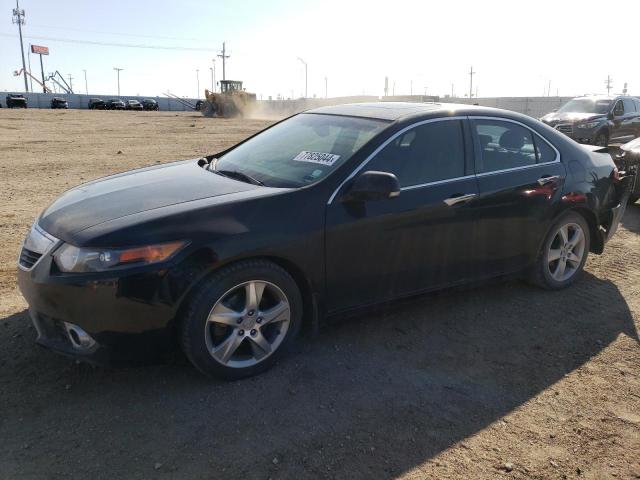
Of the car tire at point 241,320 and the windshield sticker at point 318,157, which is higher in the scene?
the windshield sticker at point 318,157

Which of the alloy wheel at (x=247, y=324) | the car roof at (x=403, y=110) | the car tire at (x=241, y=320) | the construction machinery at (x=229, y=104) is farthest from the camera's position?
the construction machinery at (x=229, y=104)

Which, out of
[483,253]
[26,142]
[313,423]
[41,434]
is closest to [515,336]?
[483,253]

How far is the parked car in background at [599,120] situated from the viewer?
14062mm

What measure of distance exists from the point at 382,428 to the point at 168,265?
143 centimetres

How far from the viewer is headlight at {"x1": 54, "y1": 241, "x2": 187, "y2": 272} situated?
2711mm

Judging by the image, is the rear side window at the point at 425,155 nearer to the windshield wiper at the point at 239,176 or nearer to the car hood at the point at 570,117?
the windshield wiper at the point at 239,176

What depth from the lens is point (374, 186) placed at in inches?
125

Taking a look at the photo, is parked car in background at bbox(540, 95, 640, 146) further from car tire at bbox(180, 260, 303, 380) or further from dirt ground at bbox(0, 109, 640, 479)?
car tire at bbox(180, 260, 303, 380)

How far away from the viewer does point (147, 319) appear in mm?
2770

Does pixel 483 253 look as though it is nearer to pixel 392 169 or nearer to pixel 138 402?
pixel 392 169

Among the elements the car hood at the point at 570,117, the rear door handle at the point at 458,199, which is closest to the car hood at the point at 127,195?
the rear door handle at the point at 458,199

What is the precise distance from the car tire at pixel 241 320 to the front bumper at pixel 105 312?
16cm

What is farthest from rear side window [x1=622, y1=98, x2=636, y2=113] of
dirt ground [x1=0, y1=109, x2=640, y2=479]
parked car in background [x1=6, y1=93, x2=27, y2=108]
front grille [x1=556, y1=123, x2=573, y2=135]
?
parked car in background [x1=6, y1=93, x2=27, y2=108]

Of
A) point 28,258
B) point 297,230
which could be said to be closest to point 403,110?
point 297,230
